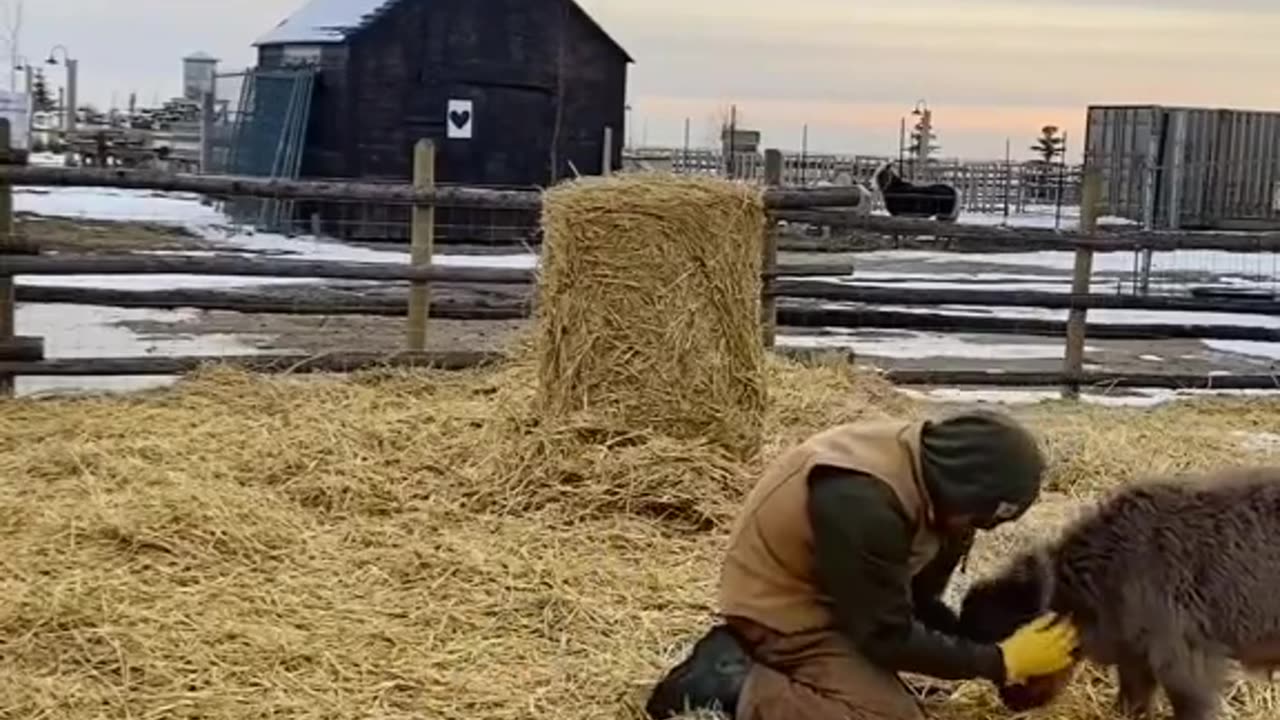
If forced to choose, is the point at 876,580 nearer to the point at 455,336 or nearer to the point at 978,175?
the point at 455,336

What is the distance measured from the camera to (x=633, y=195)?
665 centimetres

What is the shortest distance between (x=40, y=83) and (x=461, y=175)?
714 inches

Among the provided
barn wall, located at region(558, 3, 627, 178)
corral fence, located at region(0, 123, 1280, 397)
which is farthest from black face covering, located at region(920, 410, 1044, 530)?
barn wall, located at region(558, 3, 627, 178)

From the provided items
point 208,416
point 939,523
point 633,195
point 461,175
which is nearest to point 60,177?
point 208,416

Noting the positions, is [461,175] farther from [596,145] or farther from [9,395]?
[9,395]

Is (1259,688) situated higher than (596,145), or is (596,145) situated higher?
(596,145)

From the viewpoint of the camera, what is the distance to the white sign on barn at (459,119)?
23875 mm

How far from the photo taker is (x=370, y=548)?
19.1 ft

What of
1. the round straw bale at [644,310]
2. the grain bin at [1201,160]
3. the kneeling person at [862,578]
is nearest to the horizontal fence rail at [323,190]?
the round straw bale at [644,310]

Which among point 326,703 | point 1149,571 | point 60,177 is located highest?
point 60,177

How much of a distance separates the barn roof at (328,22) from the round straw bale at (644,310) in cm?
1731

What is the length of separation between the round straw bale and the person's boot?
238 cm

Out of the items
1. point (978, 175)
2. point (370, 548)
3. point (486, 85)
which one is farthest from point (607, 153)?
point (370, 548)

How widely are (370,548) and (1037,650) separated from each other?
8.73 ft
